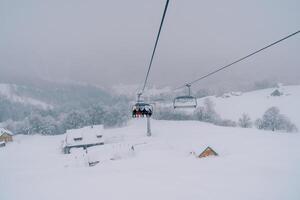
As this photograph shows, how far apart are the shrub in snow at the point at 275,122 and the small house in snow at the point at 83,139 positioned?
48484 millimetres

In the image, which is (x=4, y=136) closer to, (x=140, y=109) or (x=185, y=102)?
(x=140, y=109)

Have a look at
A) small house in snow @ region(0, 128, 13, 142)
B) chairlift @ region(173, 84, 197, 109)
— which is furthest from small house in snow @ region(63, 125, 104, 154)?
chairlift @ region(173, 84, 197, 109)

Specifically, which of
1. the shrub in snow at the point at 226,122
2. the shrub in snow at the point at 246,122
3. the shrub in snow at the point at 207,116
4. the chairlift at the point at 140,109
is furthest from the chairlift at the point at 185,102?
the shrub in snow at the point at 207,116

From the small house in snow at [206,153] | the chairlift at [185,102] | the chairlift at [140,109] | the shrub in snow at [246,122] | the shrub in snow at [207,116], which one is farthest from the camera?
the shrub in snow at [207,116]

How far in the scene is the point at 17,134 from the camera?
7588cm

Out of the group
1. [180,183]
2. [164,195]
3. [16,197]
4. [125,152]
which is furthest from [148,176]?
[125,152]

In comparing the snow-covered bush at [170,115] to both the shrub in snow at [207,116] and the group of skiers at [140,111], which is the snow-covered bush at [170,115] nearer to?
the shrub in snow at [207,116]

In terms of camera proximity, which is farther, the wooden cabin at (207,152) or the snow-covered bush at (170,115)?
the snow-covered bush at (170,115)

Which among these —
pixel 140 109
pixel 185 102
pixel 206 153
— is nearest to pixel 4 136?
pixel 206 153

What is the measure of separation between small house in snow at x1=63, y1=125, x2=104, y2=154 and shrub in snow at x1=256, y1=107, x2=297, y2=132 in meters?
48.5

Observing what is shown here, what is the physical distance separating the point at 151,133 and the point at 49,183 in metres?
42.9

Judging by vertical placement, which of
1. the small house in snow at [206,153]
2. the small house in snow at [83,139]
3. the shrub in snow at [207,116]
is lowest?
the small house in snow at [206,153]

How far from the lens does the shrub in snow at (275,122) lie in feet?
209

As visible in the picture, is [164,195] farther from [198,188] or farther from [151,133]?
[151,133]
